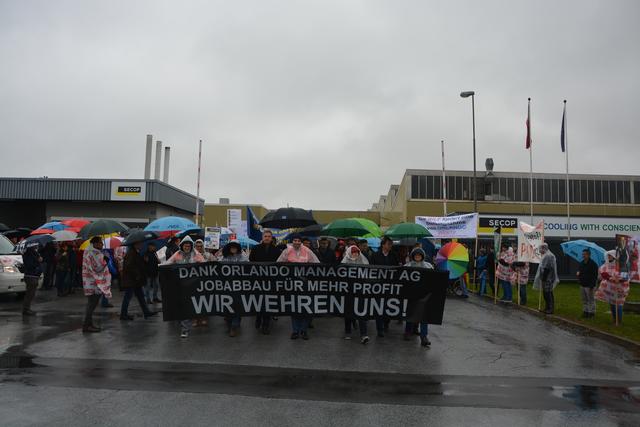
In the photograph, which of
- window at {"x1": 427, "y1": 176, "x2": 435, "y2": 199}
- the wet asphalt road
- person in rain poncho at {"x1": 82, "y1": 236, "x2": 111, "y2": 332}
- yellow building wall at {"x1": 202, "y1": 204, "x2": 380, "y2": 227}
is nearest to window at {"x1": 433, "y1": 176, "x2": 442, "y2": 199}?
window at {"x1": 427, "y1": 176, "x2": 435, "y2": 199}

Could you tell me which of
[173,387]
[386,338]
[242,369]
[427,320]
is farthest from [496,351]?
[173,387]

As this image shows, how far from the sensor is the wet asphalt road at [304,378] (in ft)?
17.4

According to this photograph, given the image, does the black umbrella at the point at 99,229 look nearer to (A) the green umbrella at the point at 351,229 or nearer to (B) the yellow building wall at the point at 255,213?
(A) the green umbrella at the point at 351,229

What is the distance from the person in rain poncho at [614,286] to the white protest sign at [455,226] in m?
6.43

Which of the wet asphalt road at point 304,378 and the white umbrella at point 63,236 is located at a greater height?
the white umbrella at point 63,236

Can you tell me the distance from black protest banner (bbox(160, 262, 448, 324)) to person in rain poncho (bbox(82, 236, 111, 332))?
137 cm

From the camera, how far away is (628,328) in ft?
37.8

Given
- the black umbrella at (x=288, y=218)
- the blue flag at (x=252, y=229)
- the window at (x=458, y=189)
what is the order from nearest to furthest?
the black umbrella at (x=288, y=218) < the blue flag at (x=252, y=229) < the window at (x=458, y=189)

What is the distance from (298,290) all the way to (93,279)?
400 cm

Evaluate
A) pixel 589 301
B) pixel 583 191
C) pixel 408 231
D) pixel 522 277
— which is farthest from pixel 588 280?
pixel 583 191

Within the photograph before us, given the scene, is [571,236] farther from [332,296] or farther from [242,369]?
[242,369]

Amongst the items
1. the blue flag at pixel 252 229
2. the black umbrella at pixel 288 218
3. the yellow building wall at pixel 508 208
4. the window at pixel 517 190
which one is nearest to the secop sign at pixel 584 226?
the yellow building wall at pixel 508 208

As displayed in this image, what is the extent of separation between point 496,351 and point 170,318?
5853mm

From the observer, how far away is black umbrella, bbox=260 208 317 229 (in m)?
14.3
